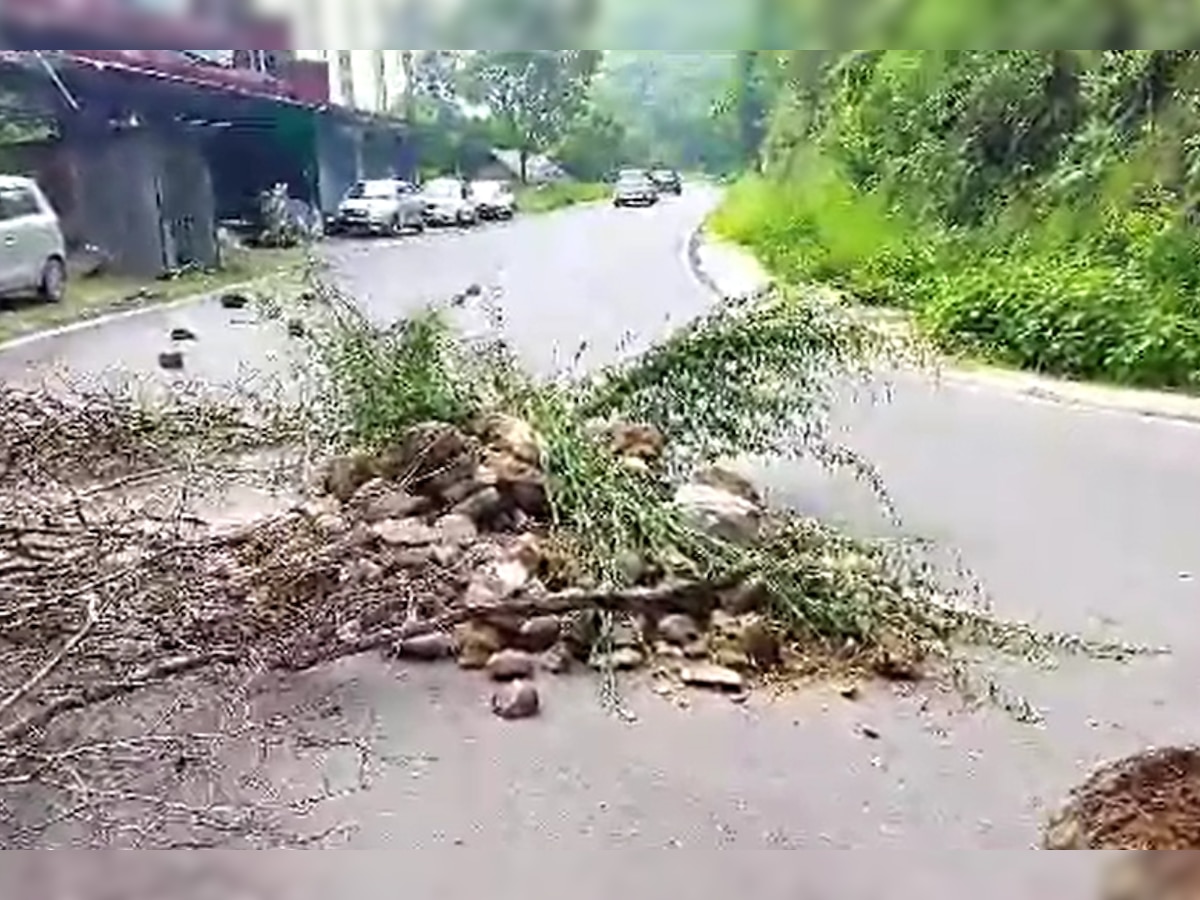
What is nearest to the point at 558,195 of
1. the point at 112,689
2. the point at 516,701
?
the point at 516,701

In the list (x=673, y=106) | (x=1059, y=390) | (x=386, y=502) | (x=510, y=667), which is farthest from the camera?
(x=1059, y=390)

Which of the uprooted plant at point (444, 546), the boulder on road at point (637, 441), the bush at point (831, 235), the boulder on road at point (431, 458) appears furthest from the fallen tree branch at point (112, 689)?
the bush at point (831, 235)

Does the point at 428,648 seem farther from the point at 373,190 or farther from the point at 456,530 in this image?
the point at 373,190

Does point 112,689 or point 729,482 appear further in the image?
point 729,482

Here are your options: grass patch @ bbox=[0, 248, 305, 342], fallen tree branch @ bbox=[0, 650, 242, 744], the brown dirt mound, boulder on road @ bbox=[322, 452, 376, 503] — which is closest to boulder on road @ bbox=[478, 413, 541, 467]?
boulder on road @ bbox=[322, 452, 376, 503]

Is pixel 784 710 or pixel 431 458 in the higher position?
pixel 431 458

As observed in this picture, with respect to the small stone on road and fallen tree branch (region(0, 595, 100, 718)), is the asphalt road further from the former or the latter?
fallen tree branch (region(0, 595, 100, 718))

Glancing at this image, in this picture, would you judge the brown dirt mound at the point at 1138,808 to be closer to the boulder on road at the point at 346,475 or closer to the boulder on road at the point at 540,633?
the boulder on road at the point at 540,633

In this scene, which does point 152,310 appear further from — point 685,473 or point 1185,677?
point 1185,677
